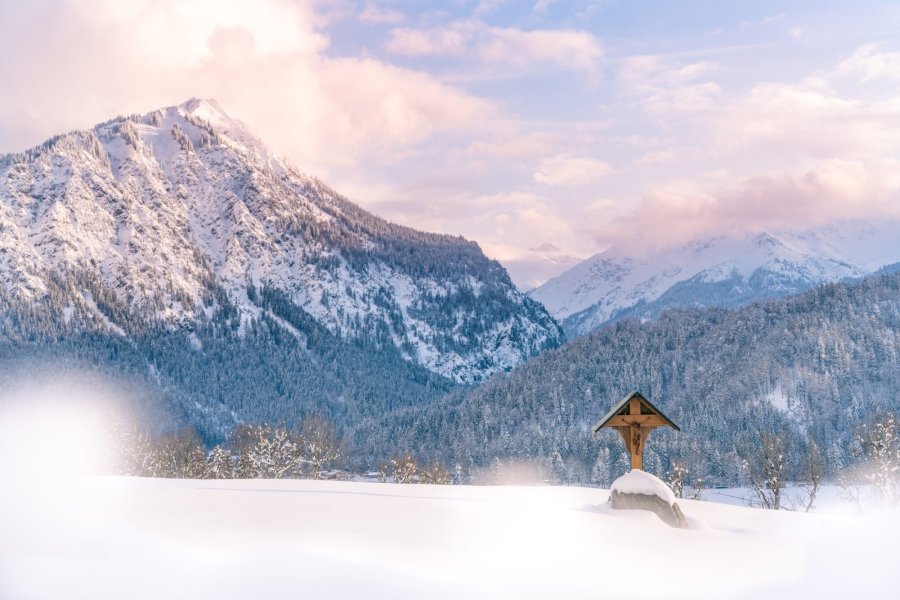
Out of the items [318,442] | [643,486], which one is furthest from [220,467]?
[643,486]

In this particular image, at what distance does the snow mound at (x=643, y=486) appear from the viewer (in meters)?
24.1

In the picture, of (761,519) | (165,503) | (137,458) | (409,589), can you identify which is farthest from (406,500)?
(137,458)

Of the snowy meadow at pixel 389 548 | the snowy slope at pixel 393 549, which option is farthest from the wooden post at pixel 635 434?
the snowy slope at pixel 393 549

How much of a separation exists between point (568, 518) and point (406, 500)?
18.8ft

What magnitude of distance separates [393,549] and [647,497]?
32.4ft

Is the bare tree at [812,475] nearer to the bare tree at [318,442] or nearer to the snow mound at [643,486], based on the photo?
the snow mound at [643,486]

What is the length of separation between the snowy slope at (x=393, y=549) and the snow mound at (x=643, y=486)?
39.8 inches

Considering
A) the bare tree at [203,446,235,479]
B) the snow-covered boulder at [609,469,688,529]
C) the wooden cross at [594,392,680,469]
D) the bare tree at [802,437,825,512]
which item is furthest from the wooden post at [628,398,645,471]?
the bare tree at [203,446,235,479]

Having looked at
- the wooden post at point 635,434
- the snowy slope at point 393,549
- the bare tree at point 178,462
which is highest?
the wooden post at point 635,434

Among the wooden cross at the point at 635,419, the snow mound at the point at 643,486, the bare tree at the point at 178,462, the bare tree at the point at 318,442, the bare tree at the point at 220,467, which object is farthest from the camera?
the bare tree at the point at 318,442

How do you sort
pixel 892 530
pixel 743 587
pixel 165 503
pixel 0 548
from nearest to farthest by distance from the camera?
1. pixel 0 548
2. pixel 743 587
3. pixel 165 503
4. pixel 892 530

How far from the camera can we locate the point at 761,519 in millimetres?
27312

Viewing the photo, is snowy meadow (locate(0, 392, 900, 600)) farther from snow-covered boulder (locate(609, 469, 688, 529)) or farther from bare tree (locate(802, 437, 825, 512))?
bare tree (locate(802, 437, 825, 512))

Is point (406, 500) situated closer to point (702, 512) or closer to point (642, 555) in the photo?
point (642, 555)
